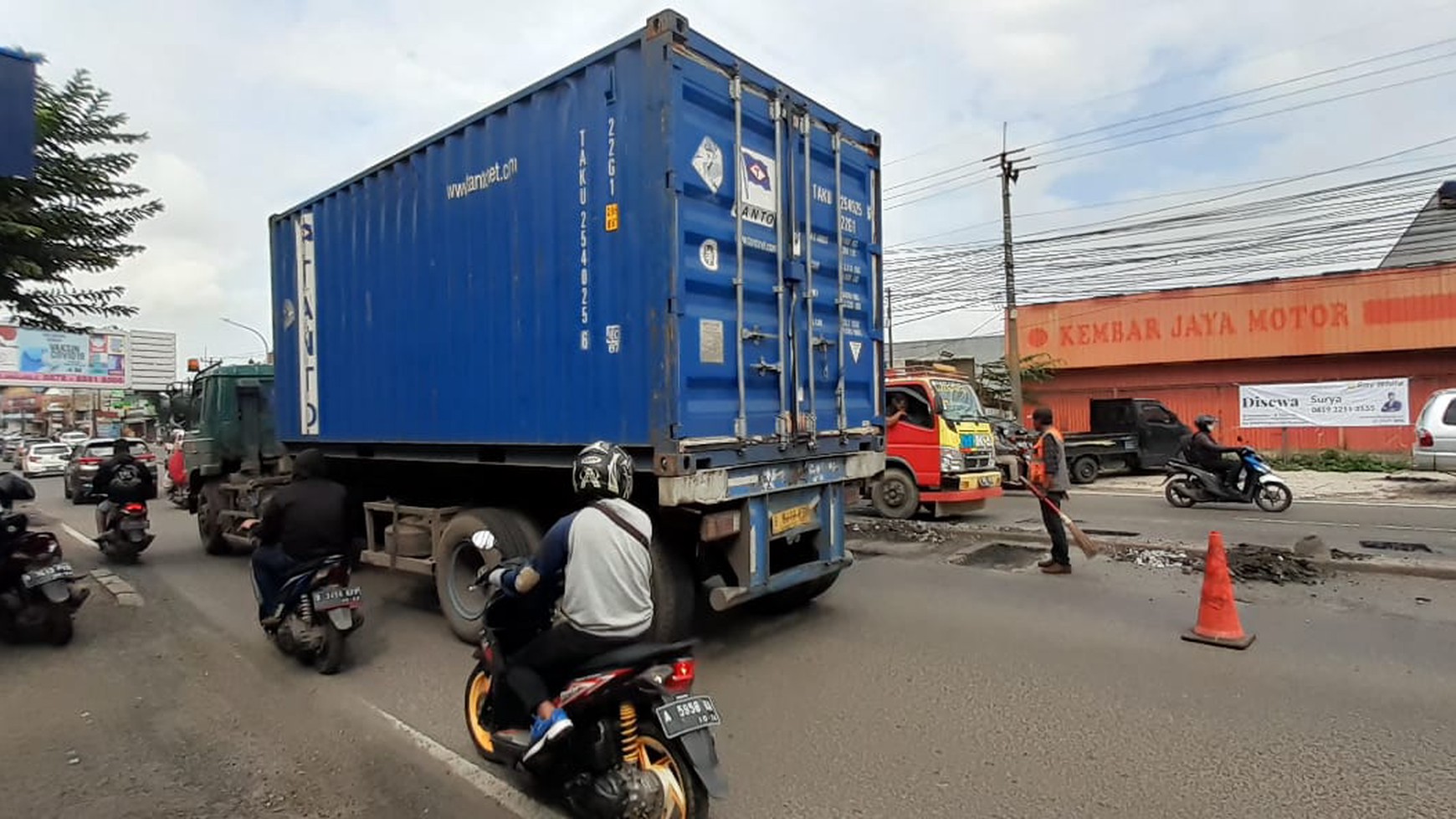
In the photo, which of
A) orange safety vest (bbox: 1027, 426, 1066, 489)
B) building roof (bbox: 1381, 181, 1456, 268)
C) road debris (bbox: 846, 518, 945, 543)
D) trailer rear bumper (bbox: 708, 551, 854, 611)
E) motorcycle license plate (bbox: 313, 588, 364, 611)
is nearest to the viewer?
trailer rear bumper (bbox: 708, 551, 854, 611)

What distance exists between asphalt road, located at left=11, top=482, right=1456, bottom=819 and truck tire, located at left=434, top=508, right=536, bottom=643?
0.74 ft

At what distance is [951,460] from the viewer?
36.5 ft

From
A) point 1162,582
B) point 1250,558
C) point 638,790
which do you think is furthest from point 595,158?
point 1250,558

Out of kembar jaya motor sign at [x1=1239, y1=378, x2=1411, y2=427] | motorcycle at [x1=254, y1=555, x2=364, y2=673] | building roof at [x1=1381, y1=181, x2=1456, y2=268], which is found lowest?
motorcycle at [x1=254, y1=555, x2=364, y2=673]

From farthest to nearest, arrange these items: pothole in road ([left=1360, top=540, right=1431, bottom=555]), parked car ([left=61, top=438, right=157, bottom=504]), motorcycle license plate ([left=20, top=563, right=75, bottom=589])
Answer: parked car ([left=61, top=438, right=157, bottom=504]) → pothole in road ([left=1360, top=540, right=1431, bottom=555]) → motorcycle license plate ([left=20, top=563, right=75, bottom=589])

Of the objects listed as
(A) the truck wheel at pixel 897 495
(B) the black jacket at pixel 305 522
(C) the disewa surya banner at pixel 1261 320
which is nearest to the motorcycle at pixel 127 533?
(B) the black jacket at pixel 305 522

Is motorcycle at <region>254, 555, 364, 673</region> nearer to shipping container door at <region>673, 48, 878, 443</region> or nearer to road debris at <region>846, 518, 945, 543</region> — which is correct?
shipping container door at <region>673, 48, 878, 443</region>

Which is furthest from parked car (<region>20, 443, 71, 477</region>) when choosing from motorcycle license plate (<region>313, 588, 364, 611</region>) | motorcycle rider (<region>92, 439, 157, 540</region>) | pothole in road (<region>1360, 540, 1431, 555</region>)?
pothole in road (<region>1360, 540, 1431, 555</region>)

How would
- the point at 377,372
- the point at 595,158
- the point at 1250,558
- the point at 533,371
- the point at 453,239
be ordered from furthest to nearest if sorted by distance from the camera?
the point at 1250,558 → the point at 377,372 → the point at 453,239 → the point at 533,371 → the point at 595,158

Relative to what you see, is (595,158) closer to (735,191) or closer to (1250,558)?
(735,191)

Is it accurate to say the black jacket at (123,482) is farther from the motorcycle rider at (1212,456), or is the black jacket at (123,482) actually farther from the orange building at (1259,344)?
the orange building at (1259,344)

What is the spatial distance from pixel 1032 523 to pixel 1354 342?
53.1 feet

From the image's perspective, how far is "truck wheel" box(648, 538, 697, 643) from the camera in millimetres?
5094

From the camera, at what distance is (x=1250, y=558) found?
7.82 meters
